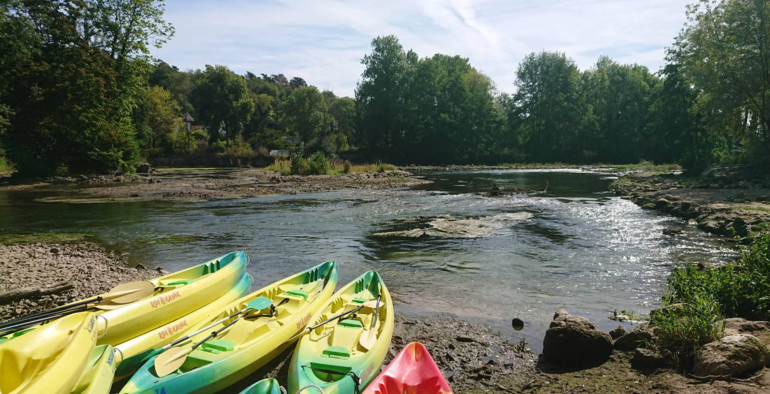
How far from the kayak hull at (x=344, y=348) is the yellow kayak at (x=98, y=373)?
165cm

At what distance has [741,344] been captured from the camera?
396 cm

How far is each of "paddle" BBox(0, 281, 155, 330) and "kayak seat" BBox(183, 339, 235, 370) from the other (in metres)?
1.84

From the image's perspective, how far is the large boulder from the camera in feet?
16.0

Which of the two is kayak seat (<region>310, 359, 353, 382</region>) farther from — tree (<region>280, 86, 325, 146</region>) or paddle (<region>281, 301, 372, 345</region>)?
tree (<region>280, 86, 325, 146</region>)

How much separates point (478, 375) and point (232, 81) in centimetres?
6550

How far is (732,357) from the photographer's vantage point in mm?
3889

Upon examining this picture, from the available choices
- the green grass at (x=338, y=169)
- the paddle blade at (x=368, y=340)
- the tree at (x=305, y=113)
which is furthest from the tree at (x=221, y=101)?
the paddle blade at (x=368, y=340)

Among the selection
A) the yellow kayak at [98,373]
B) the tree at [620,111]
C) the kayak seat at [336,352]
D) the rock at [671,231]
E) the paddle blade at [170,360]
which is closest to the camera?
the yellow kayak at [98,373]

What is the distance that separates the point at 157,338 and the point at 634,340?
5.62m

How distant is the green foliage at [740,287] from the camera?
5.39 meters

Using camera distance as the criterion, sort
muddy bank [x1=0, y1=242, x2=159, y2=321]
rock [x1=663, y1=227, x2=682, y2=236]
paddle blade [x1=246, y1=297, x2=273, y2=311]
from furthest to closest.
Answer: rock [x1=663, y1=227, x2=682, y2=236], muddy bank [x1=0, y1=242, x2=159, y2=321], paddle blade [x1=246, y1=297, x2=273, y2=311]

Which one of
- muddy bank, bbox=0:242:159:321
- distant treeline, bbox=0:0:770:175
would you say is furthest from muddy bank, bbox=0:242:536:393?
distant treeline, bbox=0:0:770:175

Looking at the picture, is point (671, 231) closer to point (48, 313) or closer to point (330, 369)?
point (330, 369)

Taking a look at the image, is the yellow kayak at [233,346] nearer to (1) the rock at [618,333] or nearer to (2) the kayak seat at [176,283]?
(2) the kayak seat at [176,283]
